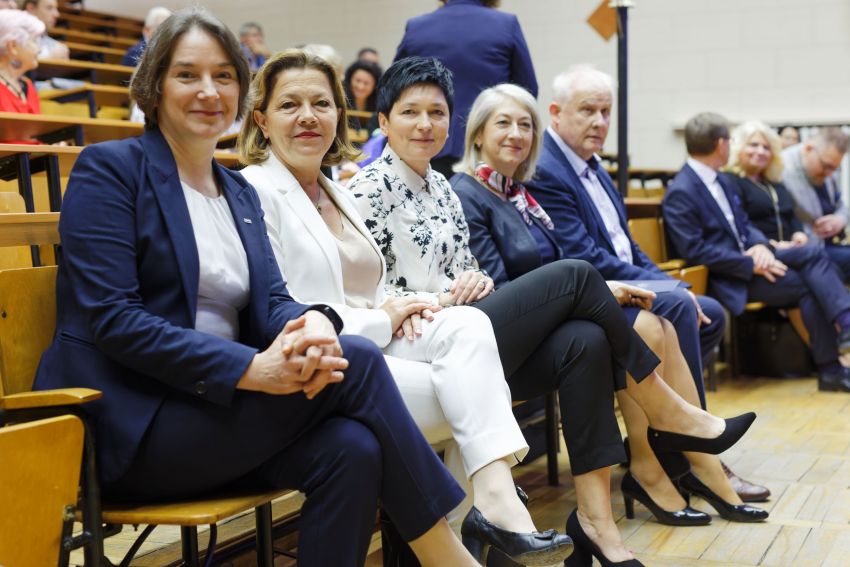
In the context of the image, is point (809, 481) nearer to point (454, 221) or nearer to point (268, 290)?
point (454, 221)

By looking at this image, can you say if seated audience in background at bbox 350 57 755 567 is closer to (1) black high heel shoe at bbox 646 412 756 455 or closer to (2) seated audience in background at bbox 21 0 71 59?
(1) black high heel shoe at bbox 646 412 756 455

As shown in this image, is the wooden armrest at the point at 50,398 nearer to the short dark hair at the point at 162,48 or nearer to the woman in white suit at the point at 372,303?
the short dark hair at the point at 162,48

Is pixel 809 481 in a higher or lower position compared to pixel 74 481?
lower

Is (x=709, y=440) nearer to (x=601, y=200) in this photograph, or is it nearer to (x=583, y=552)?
(x=583, y=552)

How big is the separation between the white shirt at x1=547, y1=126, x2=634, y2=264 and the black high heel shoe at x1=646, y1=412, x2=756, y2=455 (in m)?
0.73

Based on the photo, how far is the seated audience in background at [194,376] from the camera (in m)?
1.37

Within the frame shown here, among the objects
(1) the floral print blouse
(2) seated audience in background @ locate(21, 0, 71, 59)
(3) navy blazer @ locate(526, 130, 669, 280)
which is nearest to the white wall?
(2) seated audience in background @ locate(21, 0, 71, 59)

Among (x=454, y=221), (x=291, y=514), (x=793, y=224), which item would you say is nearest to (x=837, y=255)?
(x=793, y=224)

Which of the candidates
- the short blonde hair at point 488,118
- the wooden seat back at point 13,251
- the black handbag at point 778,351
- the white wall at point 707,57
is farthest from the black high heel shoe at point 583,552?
the white wall at point 707,57

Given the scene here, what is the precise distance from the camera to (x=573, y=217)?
272cm

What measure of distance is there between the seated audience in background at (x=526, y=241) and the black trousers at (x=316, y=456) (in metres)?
0.97

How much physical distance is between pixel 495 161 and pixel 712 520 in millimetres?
1011

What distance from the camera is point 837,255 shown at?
4.54 meters

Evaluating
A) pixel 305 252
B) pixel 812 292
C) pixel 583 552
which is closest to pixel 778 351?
pixel 812 292
